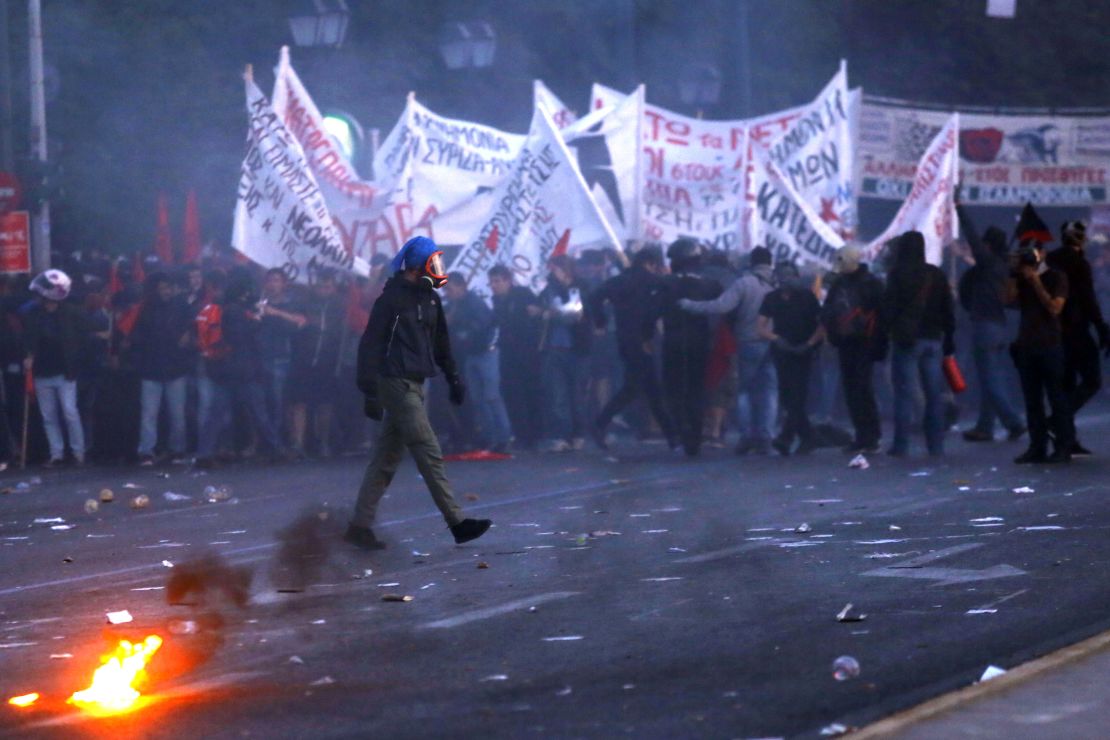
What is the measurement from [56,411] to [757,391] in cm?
593

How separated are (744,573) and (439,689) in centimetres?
263

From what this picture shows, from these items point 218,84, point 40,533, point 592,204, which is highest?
point 218,84

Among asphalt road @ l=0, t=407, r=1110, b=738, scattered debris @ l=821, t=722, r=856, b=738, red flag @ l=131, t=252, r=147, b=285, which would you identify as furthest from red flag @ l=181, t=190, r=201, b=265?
scattered debris @ l=821, t=722, r=856, b=738

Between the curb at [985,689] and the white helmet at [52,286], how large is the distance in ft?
37.3

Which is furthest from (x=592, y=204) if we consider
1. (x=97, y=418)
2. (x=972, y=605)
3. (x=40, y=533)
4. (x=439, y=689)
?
(x=439, y=689)

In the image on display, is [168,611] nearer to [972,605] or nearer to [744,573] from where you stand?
[744,573]

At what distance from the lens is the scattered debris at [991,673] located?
19.3 ft

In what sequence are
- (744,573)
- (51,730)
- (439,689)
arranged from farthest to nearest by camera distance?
(744,573)
(439,689)
(51,730)

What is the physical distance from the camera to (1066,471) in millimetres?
12406

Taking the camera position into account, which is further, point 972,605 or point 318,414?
point 318,414

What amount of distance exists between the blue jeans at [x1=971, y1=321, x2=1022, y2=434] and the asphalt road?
222 cm

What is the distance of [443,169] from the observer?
19141mm

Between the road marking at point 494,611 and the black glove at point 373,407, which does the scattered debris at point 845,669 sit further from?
the black glove at point 373,407

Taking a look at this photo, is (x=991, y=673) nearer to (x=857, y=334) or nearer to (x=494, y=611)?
(x=494, y=611)
